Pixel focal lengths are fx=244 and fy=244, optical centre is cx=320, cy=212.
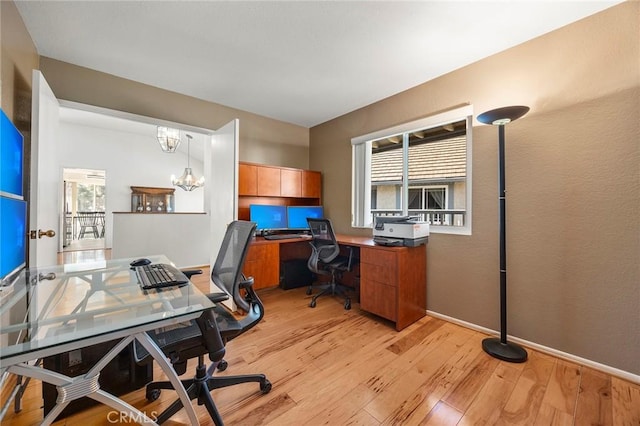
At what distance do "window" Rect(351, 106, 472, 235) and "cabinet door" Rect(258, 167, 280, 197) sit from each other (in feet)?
3.60

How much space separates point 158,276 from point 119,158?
7.51m

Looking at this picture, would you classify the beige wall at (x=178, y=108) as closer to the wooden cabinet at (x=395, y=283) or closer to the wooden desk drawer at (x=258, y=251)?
the wooden desk drawer at (x=258, y=251)

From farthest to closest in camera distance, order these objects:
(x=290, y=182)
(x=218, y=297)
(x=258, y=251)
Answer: (x=290, y=182), (x=258, y=251), (x=218, y=297)

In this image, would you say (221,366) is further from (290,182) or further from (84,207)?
(84,207)

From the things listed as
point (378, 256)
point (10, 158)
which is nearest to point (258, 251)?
point (378, 256)

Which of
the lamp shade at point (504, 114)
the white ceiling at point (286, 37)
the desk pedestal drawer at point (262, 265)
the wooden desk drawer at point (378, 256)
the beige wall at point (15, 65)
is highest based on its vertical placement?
the white ceiling at point (286, 37)

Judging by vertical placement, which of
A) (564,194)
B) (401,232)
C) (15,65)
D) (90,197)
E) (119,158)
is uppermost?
(119,158)

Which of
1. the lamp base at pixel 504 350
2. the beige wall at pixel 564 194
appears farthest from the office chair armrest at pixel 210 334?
the beige wall at pixel 564 194

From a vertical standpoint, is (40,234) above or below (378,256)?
above

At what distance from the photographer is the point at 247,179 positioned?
320 centimetres

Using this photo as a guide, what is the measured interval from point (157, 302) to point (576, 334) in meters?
2.76

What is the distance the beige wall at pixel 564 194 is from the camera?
1632 mm

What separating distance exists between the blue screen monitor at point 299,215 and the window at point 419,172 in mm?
661

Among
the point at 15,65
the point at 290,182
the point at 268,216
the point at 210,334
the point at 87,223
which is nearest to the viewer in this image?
the point at 210,334
